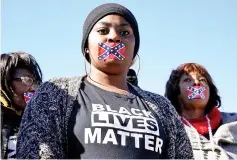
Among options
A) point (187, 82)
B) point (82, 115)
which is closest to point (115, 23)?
point (82, 115)

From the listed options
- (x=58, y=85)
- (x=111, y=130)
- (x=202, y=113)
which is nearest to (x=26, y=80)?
(x=58, y=85)

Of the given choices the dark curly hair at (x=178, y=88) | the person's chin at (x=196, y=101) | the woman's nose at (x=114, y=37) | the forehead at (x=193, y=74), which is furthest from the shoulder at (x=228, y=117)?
the woman's nose at (x=114, y=37)

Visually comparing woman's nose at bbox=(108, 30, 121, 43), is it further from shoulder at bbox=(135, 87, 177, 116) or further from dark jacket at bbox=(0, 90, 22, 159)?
dark jacket at bbox=(0, 90, 22, 159)

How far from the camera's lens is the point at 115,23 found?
219 centimetres

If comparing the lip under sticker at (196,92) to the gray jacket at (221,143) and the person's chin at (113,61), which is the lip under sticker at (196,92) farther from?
the person's chin at (113,61)

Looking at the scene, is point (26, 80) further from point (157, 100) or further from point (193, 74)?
point (193, 74)

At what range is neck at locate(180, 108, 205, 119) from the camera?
11.6 feet

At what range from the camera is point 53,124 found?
1856mm

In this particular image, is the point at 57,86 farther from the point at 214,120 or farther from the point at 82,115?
the point at 214,120

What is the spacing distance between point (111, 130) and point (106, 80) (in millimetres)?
381

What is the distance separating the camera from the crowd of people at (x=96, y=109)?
1.83 metres

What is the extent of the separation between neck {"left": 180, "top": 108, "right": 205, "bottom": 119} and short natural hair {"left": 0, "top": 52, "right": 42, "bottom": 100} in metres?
1.31

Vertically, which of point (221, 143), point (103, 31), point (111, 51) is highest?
point (103, 31)

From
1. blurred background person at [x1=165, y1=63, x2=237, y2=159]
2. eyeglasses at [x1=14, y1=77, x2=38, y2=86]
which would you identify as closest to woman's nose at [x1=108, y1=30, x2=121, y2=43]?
eyeglasses at [x1=14, y1=77, x2=38, y2=86]
